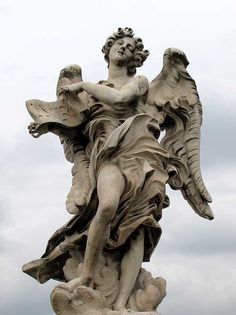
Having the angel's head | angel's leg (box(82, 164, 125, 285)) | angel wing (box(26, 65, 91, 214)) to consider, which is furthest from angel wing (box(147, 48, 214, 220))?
angel's leg (box(82, 164, 125, 285))

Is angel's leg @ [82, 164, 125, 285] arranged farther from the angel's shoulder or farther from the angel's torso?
the angel's shoulder

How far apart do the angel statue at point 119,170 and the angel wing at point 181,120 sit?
0.04ft

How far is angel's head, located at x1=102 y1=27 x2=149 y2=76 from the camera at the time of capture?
8930mm

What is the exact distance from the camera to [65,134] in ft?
28.6

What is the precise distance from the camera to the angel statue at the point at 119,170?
7859 mm

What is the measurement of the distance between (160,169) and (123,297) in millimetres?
1393

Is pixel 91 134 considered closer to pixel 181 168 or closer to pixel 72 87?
pixel 72 87

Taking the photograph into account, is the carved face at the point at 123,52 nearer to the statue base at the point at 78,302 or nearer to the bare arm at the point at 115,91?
the bare arm at the point at 115,91

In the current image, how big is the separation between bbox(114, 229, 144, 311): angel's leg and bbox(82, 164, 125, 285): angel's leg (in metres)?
0.33

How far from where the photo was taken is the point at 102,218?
7.71 metres

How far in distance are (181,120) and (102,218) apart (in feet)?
→ 6.14

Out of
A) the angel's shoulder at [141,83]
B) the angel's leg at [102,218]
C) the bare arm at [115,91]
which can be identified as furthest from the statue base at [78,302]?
the angel's shoulder at [141,83]

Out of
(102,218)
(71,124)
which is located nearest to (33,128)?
(71,124)

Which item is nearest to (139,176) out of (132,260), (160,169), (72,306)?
(160,169)
